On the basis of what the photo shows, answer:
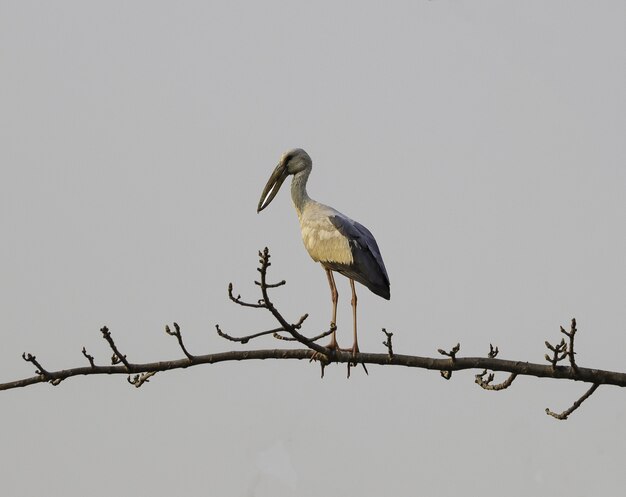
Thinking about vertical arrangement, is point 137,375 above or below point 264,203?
below

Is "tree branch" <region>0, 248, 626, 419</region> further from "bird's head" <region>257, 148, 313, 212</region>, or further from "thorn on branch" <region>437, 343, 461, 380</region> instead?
"bird's head" <region>257, 148, 313, 212</region>

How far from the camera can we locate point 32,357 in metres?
7.86

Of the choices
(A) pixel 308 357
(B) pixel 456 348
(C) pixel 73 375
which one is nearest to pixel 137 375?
(C) pixel 73 375

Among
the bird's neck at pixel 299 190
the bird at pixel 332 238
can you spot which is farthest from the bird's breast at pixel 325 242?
the bird's neck at pixel 299 190

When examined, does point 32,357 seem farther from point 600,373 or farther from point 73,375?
point 600,373

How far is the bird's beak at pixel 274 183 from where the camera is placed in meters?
12.3

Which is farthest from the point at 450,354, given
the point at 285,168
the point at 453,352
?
the point at 285,168

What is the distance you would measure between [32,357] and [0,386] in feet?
1.35

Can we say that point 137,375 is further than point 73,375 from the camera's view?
Yes

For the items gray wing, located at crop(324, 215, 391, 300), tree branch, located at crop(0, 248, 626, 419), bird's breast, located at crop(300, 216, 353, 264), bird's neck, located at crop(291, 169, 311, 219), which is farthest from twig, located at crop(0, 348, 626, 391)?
bird's neck, located at crop(291, 169, 311, 219)

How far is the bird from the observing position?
11.1 m

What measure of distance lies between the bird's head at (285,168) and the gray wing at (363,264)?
3.77 ft

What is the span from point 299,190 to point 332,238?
4.29 ft

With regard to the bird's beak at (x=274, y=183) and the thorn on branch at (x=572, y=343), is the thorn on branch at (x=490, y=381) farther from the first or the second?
the bird's beak at (x=274, y=183)
